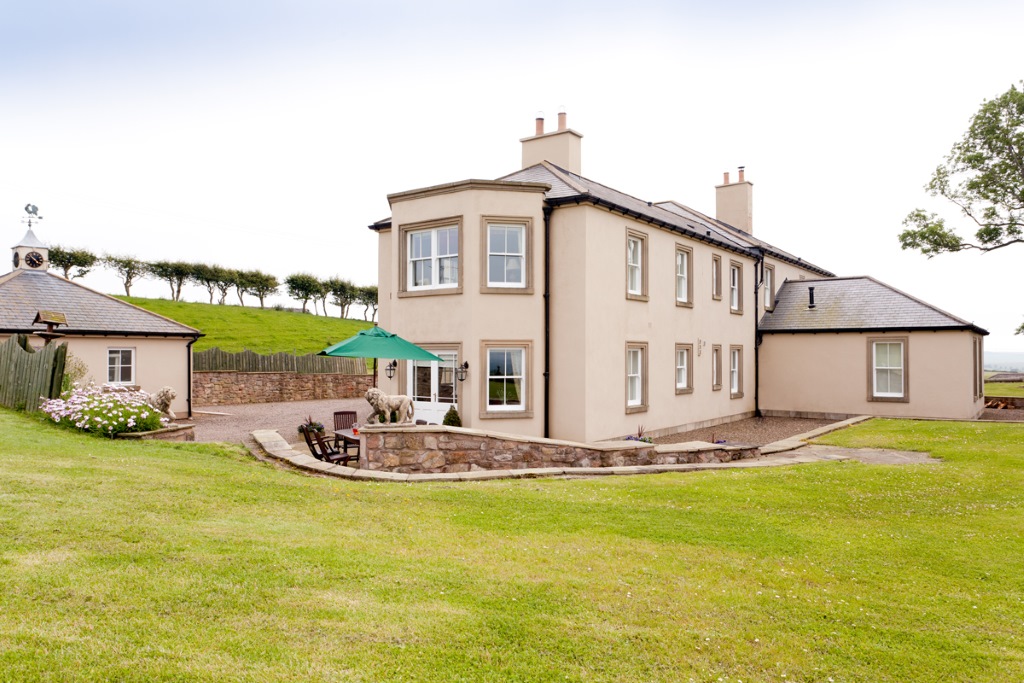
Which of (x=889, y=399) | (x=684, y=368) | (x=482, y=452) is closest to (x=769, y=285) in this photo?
(x=889, y=399)

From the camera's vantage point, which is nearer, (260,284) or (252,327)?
(252,327)

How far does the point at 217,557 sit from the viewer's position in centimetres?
540

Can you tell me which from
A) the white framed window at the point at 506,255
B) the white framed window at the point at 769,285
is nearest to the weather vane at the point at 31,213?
the white framed window at the point at 506,255

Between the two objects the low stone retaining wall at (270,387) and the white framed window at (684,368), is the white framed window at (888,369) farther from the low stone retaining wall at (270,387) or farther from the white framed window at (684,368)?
the low stone retaining wall at (270,387)

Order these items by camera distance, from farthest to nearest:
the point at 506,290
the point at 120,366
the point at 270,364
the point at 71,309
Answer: the point at 270,364 → the point at 120,366 → the point at 71,309 → the point at 506,290

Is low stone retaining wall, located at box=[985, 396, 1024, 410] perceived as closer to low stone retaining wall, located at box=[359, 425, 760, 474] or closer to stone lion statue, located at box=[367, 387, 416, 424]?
low stone retaining wall, located at box=[359, 425, 760, 474]

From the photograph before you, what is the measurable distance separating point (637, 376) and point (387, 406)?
8.83 metres

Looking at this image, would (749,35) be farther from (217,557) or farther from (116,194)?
(116,194)

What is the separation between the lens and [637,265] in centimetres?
1902

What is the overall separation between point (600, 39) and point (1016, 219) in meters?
23.1

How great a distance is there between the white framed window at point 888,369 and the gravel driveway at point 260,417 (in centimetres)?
1954

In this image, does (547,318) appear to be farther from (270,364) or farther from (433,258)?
(270,364)

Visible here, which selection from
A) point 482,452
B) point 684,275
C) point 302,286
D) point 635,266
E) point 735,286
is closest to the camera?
point 482,452

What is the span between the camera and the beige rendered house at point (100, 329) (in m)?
22.1
